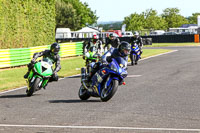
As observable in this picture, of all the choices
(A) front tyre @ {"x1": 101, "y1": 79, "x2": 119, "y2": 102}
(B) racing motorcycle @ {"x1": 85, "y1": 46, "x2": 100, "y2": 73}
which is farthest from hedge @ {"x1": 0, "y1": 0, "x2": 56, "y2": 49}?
(A) front tyre @ {"x1": 101, "y1": 79, "x2": 119, "y2": 102}

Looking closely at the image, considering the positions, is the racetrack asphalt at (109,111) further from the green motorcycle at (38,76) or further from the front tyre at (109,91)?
the green motorcycle at (38,76)

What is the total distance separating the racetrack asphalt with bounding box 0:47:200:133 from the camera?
7.18 meters

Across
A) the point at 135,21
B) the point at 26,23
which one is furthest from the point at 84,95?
the point at 135,21

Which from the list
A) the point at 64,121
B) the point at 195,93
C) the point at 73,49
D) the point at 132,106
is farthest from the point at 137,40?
the point at 64,121

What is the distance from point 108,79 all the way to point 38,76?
8.66ft

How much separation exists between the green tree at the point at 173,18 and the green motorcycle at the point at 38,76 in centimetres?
14705

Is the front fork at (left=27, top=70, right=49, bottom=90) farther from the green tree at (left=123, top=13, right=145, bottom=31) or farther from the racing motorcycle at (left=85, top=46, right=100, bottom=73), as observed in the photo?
the green tree at (left=123, top=13, right=145, bottom=31)

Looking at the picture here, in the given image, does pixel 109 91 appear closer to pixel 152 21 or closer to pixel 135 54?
pixel 135 54

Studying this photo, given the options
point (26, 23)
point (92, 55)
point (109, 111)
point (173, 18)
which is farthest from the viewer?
point (173, 18)

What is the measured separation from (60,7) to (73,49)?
69309mm

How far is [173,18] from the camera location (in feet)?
519

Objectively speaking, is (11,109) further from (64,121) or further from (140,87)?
(140,87)

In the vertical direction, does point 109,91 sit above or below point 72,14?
below

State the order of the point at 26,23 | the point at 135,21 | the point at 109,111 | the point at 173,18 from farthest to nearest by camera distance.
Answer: the point at 173,18
the point at 135,21
the point at 26,23
the point at 109,111
